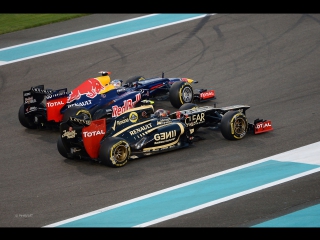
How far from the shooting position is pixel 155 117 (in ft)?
43.3

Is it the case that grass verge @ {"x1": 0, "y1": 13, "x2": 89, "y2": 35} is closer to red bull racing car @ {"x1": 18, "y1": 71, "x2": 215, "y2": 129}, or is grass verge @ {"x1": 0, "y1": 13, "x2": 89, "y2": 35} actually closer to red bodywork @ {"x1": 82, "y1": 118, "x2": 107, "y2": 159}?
red bull racing car @ {"x1": 18, "y1": 71, "x2": 215, "y2": 129}

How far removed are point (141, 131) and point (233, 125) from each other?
214 cm

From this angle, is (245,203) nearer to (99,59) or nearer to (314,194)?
(314,194)

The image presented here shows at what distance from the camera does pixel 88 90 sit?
15336 mm

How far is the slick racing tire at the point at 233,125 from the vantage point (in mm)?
13273

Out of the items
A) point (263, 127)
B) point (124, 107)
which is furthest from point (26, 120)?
point (263, 127)

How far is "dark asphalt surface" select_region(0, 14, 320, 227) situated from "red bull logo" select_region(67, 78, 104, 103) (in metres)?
1.21

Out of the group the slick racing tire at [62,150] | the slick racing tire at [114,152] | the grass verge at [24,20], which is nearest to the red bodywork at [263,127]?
the slick racing tire at [114,152]

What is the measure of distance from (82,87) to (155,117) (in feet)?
9.98

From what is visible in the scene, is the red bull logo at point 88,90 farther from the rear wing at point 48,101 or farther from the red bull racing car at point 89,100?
the rear wing at point 48,101

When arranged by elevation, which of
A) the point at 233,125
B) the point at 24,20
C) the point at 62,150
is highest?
the point at 24,20

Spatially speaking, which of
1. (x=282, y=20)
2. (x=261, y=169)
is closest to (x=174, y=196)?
(x=261, y=169)

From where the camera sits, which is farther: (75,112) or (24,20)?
(24,20)

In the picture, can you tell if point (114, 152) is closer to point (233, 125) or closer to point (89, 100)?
point (233, 125)
